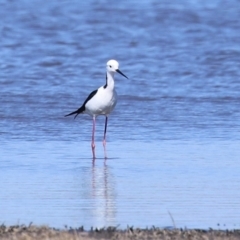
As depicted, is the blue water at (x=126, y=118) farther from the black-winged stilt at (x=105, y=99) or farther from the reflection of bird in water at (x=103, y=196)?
the black-winged stilt at (x=105, y=99)

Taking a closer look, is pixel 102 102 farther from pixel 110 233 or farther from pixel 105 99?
pixel 110 233

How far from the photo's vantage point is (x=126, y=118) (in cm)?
1154

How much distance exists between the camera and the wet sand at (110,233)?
561cm

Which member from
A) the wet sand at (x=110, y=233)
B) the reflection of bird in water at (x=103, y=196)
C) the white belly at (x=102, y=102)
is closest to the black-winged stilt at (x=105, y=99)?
the white belly at (x=102, y=102)

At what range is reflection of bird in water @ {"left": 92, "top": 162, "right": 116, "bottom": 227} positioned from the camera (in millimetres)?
6387

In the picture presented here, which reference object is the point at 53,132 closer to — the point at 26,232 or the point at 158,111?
the point at 158,111

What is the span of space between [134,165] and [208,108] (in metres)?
3.77

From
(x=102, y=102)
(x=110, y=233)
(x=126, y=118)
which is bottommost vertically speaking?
(x=110, y=233)

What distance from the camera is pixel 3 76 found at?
1516 centimetres

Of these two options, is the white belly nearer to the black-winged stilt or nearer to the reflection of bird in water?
the black-winged stilt

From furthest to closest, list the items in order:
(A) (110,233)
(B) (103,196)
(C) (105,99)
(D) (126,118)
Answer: (D) (126,118) < (C) (105,99) < (B) (103,196) < (A) (110,233)

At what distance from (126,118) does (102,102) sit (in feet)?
3.11

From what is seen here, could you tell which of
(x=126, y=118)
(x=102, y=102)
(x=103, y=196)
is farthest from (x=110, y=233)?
(x=126, y=118)

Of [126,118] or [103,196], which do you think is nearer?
[103,196]
